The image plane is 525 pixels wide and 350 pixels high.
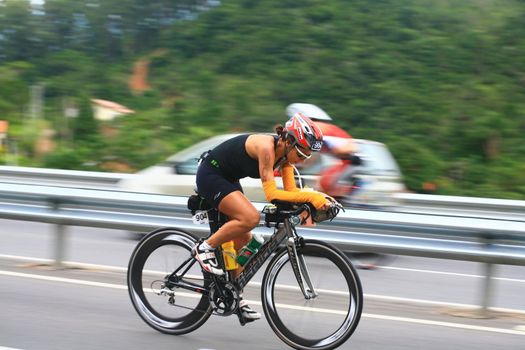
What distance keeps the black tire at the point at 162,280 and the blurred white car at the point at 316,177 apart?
4.13 metres

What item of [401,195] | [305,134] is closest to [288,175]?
[305,134]

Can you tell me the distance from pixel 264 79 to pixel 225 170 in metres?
61.8

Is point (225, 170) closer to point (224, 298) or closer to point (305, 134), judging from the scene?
point (305, 134)

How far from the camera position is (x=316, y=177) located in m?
11.2

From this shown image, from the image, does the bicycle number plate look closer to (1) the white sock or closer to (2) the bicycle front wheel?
(1) the white sock

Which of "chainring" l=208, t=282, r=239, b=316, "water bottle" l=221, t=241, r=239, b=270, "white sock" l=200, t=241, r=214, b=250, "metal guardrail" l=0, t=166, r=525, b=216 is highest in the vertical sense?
"white sock" l=200, t=241, r=214, b=250

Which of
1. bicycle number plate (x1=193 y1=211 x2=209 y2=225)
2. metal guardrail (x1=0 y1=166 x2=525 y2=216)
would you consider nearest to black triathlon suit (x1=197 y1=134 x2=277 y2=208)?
bicycle number plate (x1=193 y1=211 x2=209 y2=225)

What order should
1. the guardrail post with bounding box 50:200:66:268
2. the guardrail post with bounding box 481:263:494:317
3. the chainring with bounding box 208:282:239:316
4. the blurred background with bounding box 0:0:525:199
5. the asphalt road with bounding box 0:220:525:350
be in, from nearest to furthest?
the chainring with bounding box 208:282:239:316 → the asphalt road with bounding box 0:220:525:350 → the guardrail post with bounding box 481:263:494:317 → the guardrail post with bounding box 50:200:66:268 → the blurred background with bounding box 0:0:525:199

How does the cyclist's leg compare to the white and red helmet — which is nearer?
the white and red helmet

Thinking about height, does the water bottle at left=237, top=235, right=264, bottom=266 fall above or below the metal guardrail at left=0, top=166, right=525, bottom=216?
above

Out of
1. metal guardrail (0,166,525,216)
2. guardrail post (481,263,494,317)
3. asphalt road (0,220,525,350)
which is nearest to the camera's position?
asphalt road (0,220,525,350)

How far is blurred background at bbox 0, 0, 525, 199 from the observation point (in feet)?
134

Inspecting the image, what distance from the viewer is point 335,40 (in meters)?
67.9

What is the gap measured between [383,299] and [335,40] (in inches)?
2403
